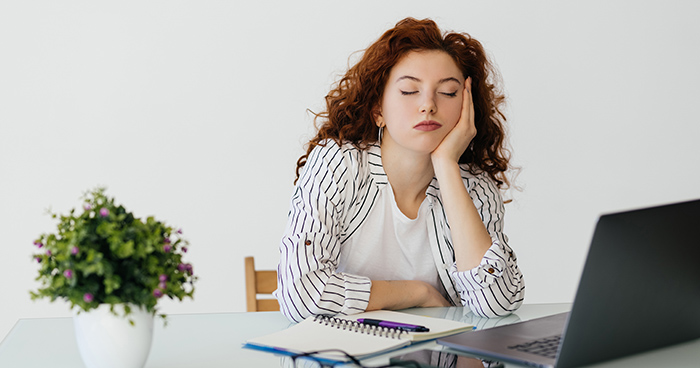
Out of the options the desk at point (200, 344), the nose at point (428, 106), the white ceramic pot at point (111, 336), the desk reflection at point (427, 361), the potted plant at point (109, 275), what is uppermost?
the nose at point (428, 106)

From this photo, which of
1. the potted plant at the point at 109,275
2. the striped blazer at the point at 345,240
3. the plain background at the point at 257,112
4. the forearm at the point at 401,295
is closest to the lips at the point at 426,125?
the striped blazer at the point at 345,240

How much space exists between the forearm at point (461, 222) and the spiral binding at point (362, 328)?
0.38m

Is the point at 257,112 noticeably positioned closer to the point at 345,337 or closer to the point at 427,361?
the point at 345,337

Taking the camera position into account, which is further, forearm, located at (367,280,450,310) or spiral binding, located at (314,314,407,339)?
forearm, located at (367,280,450,310)

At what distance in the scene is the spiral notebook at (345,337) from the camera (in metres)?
0.98

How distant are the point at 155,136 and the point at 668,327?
2.17 m

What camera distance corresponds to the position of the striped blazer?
1.28 m

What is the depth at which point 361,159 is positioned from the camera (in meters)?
1.56

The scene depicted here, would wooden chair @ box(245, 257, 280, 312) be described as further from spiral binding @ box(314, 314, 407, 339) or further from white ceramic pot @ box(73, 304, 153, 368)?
white ceramic pot @ box(73, 304, 153, 368)

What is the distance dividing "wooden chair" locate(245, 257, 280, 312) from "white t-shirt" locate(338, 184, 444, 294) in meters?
0.18

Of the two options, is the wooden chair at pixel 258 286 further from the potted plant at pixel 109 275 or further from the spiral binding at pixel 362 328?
the potted plant at pixel 109 275

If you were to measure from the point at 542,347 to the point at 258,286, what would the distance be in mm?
830

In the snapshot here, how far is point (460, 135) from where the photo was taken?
1.52 meters

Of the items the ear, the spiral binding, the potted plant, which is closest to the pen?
the spiral binding
